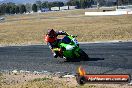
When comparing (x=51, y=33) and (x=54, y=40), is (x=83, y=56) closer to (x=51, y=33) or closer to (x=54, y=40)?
(x=54, y=40)

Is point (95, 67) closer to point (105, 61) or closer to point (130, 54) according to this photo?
point (105, 61)

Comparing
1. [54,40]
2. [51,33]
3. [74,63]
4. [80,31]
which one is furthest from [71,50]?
[80,31]

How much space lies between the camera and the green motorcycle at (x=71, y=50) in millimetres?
17406

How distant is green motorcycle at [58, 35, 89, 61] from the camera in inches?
685

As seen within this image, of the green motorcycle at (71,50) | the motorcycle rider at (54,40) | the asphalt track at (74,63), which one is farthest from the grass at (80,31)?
the green motorcycle at (71,50)

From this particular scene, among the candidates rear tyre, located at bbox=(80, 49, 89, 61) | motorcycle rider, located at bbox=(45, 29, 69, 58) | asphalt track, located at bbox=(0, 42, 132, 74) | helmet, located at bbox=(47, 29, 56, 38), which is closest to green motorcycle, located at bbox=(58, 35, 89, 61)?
rear tyre, located at bbox=(80, 49, 89, 61)

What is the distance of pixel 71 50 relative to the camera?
17344 mm

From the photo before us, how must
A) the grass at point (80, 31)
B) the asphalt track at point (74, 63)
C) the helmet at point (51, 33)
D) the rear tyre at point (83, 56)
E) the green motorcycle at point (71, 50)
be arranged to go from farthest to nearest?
the grass at point (80, 31), the helmet at point (51, 33), the rear tyre at point (83, 56), the green motorcycle at point (71, 50), the asphalt track at point (74, 63)

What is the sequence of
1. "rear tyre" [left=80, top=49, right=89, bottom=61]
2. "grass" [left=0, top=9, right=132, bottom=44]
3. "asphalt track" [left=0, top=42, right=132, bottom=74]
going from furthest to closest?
"grass" [left=0, top=9, right=132, bottom=44]
"rear tyre" [left=80, top=49, right=89, bottom=61]
"asphalt track" [left=0, top=42, right=132, bottom=74]

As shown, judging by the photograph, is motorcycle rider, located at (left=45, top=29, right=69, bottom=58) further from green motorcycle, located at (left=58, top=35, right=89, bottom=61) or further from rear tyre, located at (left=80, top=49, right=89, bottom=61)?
rear tyre, located at (left=80, top=49, right=89, bottom=61)

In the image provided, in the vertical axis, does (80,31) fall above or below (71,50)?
below

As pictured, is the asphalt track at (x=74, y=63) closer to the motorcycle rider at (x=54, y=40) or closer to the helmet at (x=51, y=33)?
the motorcycle rider at (x=54, y=40)

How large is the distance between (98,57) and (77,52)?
1.49 metres

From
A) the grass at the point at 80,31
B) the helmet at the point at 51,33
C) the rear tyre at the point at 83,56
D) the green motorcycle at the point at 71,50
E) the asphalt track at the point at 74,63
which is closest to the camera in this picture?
the asphalt track at the point at 74,63
